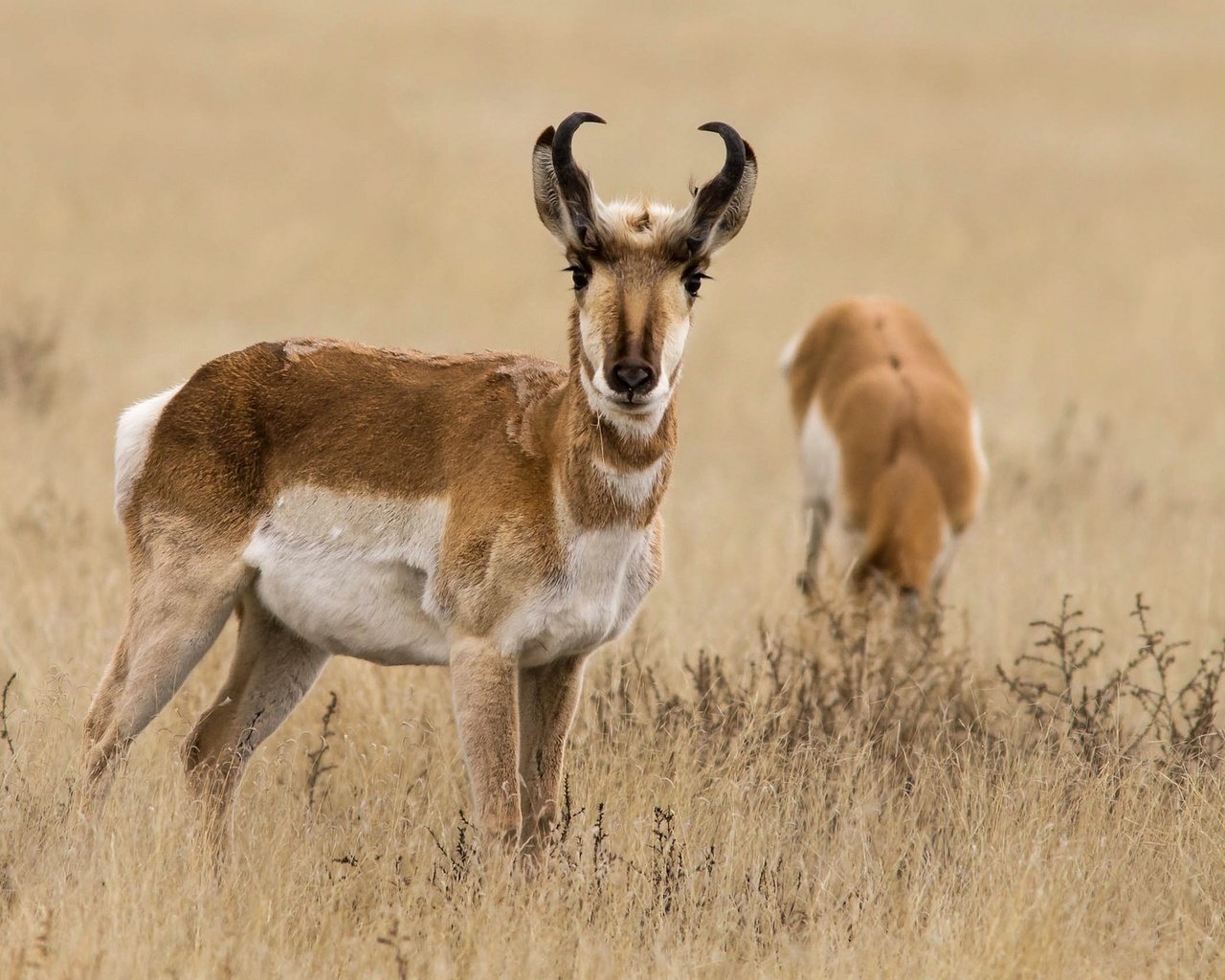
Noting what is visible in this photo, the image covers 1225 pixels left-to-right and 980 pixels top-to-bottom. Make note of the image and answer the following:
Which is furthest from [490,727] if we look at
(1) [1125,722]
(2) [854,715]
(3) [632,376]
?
(1) [1125,722]

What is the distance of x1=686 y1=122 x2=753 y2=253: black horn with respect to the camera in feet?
16.8

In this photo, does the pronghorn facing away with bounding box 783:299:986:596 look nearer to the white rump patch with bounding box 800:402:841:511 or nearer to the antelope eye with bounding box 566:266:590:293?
the white rump patch with bounding box 800:402:841:511

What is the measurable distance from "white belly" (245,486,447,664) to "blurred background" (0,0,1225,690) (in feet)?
6.04

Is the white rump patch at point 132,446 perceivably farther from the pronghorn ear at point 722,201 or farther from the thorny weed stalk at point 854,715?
the pronghorn ear at point 722,201

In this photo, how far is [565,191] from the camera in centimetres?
510

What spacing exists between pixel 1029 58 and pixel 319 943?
39090mm

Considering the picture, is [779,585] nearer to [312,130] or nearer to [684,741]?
[684,741]

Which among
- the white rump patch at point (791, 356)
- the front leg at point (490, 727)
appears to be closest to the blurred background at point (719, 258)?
the white rump patch at point (791, 356)

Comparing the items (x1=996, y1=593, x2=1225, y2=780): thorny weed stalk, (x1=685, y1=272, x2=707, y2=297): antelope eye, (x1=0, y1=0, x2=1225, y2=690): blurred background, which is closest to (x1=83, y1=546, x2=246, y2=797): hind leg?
(x1=0, y1=0, x2=1225, y2=690): blurred background

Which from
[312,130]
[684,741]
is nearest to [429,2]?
[312,130]

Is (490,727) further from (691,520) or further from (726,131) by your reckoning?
(691,520)

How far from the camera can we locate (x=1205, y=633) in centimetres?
891

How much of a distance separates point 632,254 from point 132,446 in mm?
1956

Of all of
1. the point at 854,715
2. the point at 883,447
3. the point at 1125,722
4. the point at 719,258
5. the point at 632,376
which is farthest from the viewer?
the point at 883,447
